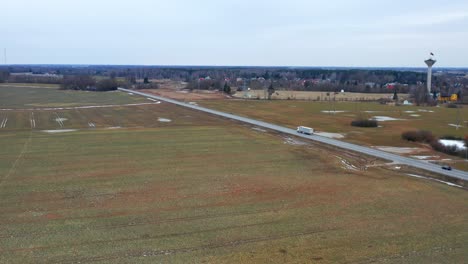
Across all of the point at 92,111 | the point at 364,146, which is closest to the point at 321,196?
the point at 364,146

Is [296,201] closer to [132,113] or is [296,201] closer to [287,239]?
[287,239]

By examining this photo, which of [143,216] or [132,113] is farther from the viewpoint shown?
[132,113]

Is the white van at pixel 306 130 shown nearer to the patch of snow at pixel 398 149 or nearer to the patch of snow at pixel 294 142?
the patch of snow at pixel 294 142

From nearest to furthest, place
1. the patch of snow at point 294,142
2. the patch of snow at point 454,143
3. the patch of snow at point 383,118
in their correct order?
1. the patch of snow at point 454,143
2. the patch of snow at point 294,142
3. the patch of snow at point 383,118

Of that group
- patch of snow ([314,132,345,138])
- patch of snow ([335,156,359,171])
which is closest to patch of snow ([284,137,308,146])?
patch of snow ([314,132,345,138])

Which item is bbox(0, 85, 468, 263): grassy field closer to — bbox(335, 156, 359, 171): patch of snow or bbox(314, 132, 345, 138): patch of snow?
bbox(335, 156, 359, 171): patch of snow

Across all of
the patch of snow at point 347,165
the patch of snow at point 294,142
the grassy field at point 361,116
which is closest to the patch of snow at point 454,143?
the grassy field at point 361,116
